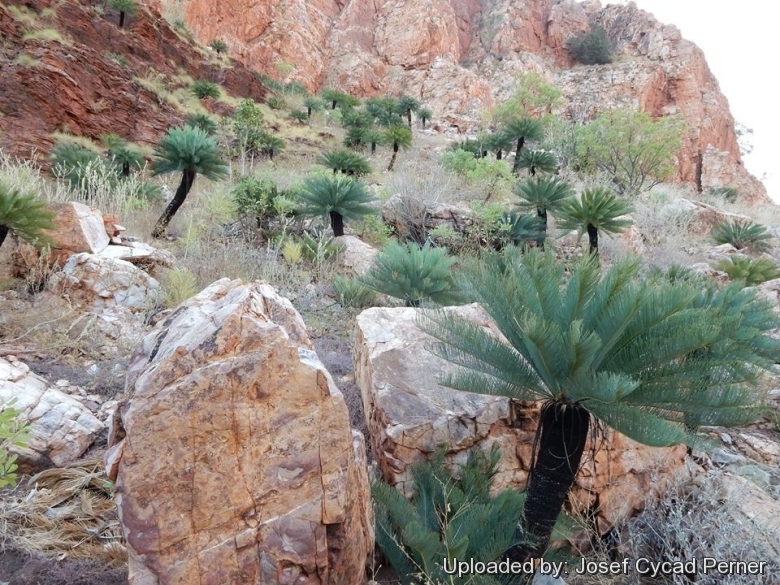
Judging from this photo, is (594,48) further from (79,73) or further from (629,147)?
(79,73)

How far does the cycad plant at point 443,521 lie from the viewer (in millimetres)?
1691

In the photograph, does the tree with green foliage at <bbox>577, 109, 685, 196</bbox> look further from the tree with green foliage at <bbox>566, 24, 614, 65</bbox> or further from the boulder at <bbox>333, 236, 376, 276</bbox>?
the tree with green foliage at <bbox>566, 24, 614, 65</bbox>

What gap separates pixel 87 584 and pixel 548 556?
69.0 inches

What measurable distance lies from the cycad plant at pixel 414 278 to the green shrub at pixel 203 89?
12213 mm

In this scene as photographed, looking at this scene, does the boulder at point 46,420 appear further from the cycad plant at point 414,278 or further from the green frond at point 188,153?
the green frond at point 188,153

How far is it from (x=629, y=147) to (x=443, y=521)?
13.3 metres

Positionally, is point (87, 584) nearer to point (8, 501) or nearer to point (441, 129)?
point (8, 501)

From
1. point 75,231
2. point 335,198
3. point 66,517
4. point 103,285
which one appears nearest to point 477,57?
point 335,198

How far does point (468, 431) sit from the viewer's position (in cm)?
246

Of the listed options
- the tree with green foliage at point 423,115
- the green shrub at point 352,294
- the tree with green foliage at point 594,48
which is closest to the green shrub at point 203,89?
the tree with green foliage at point 423,115

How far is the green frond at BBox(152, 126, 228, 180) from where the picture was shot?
20.4 feet

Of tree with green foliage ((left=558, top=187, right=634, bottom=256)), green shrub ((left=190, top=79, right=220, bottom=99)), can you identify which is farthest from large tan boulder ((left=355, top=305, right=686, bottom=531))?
green shrub ((left=190, top=79, right=220, bottom=99))

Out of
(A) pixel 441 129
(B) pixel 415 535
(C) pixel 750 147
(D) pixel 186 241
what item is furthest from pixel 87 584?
(C) pixel 750 147

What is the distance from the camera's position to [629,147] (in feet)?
41.7
